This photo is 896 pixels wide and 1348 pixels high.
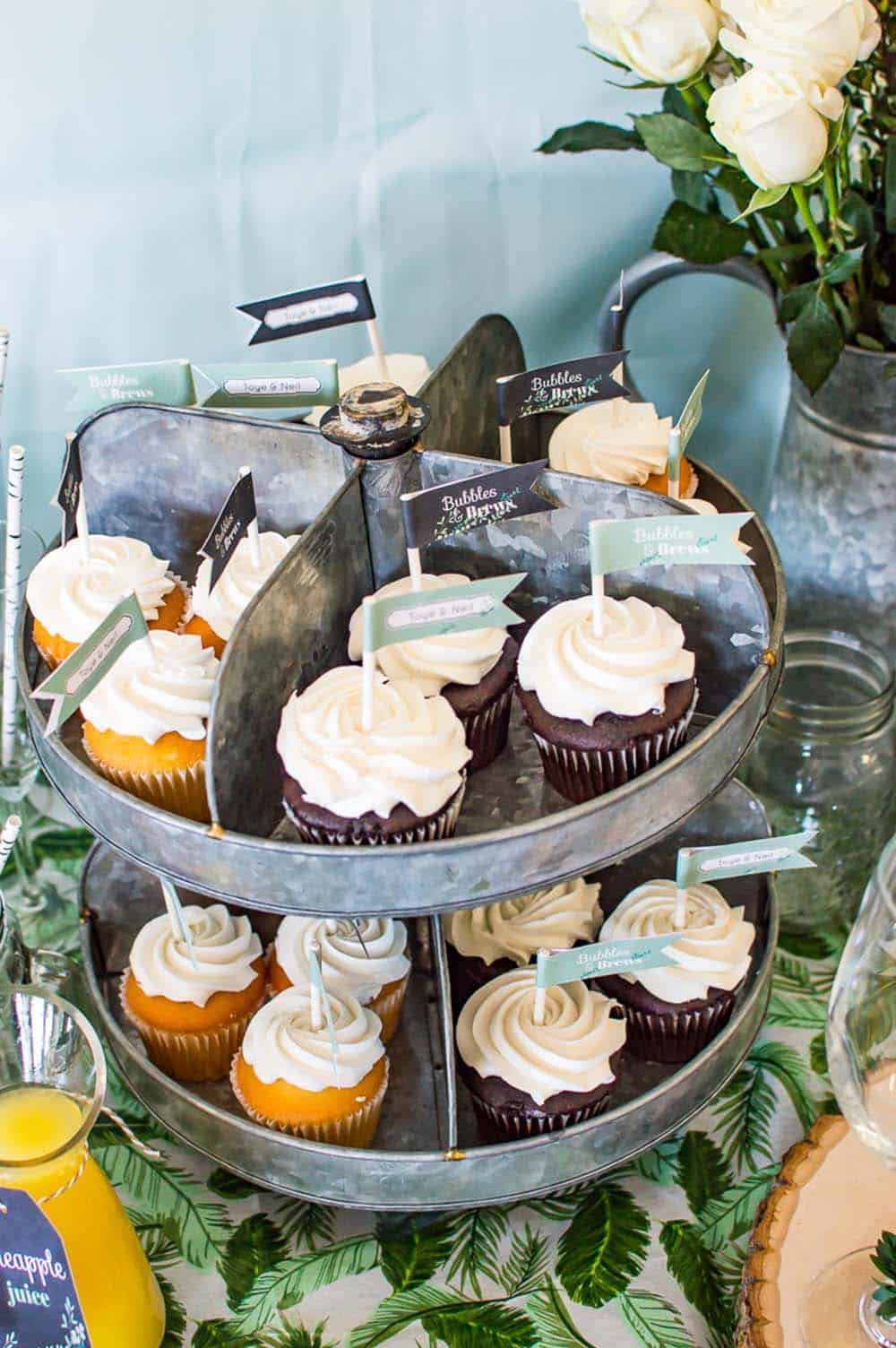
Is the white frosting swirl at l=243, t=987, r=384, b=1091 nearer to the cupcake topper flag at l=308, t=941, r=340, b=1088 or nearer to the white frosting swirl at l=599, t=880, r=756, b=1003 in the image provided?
the cupcake topper flag at l=308, t=941, r=340, b=1088

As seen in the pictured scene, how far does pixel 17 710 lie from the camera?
181 centimetres

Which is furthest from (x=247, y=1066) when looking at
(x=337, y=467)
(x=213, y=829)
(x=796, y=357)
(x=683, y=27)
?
(x=683, y=27)

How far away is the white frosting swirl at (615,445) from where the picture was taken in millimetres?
1599

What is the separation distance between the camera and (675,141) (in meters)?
1.57

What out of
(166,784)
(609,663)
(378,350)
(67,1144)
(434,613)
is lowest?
(67,1144)

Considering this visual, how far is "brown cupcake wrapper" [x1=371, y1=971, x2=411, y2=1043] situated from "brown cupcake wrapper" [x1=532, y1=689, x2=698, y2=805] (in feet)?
0.97

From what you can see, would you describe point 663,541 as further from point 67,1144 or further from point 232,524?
point 67,1144

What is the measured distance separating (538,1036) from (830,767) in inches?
23.3

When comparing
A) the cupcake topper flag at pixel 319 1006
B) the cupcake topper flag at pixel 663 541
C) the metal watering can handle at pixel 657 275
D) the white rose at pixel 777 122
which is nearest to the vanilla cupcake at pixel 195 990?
the cupcake topper flag at pixel 319 1006

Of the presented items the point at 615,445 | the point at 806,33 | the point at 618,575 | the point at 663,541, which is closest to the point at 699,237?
the point at 615,445

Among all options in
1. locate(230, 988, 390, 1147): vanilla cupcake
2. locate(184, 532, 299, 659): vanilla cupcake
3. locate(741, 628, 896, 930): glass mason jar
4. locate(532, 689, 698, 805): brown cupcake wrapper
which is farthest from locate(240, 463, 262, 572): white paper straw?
locate(741, 628, 896, 930): glass mason jar

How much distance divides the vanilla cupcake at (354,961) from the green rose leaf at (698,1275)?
0.37m

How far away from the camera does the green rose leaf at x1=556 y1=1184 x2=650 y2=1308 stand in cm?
140

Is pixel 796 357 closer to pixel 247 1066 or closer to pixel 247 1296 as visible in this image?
pixel 247 1066
